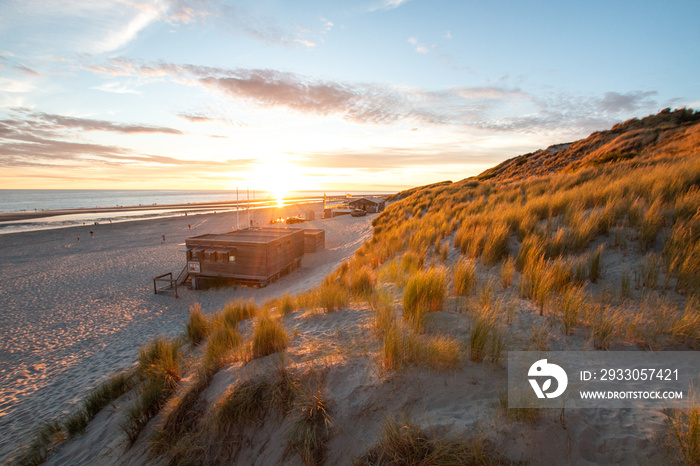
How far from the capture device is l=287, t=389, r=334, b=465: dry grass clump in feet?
9.99

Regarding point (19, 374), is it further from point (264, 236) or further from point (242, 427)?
point (264, 236)

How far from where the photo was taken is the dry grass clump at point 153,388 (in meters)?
4.35

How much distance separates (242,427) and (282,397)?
64 cm

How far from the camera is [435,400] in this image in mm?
3105

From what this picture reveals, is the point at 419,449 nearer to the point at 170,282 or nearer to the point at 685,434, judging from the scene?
the point at 685,434

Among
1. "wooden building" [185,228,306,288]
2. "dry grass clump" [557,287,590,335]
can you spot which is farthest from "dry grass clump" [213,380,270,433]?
"wooden building" [185,228,306,288]

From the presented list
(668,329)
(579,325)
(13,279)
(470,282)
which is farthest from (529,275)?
(13,279)

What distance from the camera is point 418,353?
11.7ft

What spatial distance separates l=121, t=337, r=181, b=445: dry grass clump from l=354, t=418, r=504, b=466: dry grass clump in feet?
11.9

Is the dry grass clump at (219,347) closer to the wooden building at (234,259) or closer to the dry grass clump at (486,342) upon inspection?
the dry grass clump at (486,342)

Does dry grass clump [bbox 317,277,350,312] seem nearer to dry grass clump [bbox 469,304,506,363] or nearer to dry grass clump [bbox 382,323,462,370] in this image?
dry grass clump [bbox 382,323,462,370]

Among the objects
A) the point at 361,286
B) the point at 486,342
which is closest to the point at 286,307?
the point at 361,286

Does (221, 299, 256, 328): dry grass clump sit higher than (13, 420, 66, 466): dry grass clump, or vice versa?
(221, 299, 256, 328): dry grass clump

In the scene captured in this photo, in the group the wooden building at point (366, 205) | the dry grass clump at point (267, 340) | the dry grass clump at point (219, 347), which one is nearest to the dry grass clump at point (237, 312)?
the dry grass clump at point (219, 347)
